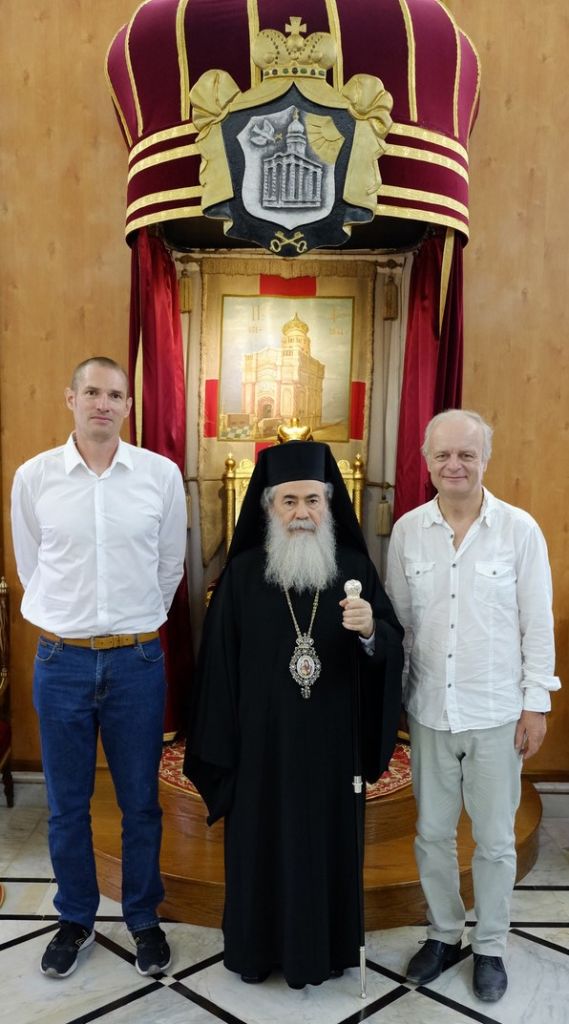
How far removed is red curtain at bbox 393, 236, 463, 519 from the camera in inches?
170

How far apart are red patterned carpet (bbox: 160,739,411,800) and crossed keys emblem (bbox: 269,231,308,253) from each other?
8.33 ft

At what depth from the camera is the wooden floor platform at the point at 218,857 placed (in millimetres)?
3609

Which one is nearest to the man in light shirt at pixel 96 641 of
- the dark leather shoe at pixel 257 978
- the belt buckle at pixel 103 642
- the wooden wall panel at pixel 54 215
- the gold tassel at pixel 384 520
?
the belt buckle at pixel 103 642

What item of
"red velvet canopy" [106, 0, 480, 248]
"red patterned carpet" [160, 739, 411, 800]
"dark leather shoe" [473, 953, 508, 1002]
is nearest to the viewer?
"dark leather shoe" [473, 953, 508, 1002]

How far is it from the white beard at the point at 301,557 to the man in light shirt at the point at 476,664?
31cm

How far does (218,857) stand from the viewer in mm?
3795

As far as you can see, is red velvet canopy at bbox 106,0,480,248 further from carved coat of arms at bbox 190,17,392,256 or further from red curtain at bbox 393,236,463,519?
red curtain at bbox 393,236,463,519

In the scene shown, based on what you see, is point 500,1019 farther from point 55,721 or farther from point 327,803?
point 55,721

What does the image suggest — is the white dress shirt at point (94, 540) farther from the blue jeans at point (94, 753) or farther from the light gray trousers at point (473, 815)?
the light gray trousers at point (473, 815)

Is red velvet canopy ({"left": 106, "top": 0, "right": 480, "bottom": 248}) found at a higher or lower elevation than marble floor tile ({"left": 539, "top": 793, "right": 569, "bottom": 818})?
higher

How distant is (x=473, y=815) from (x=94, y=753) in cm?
144

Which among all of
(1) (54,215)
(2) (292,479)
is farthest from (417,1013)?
(1) (54,215)

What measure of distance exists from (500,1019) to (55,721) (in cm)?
192

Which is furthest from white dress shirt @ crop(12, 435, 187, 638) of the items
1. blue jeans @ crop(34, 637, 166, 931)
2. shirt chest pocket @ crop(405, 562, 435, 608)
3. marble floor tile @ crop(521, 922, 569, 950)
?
marble floor tile @ crop(521, 922, 569, 950)
